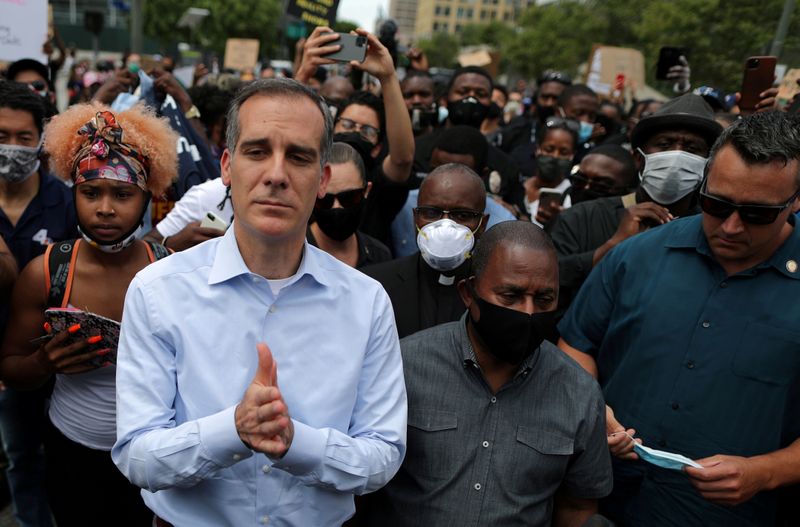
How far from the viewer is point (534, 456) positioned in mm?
2201

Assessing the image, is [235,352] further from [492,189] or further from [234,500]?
[492,189]

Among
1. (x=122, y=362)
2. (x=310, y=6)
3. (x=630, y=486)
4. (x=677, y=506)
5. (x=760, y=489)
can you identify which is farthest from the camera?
(x=310, y=6)

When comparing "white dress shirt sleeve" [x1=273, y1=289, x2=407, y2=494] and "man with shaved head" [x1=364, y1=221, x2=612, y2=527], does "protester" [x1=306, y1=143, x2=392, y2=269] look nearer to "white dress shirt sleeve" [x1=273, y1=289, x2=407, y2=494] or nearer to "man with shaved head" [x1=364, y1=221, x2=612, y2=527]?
"man with shaved head" [x1=364, y1=221, x2=612, y2=527]

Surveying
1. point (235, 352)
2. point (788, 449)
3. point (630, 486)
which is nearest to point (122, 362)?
point (235, 352)

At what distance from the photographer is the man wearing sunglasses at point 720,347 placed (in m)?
2.33

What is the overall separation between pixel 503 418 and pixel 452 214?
1.33 metres

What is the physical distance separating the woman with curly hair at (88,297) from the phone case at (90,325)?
0.04 feet

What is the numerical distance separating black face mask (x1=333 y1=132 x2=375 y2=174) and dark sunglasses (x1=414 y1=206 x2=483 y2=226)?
3.77 ft

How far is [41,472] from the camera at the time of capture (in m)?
3.49

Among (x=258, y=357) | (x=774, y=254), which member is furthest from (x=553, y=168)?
(x=258, y=357)

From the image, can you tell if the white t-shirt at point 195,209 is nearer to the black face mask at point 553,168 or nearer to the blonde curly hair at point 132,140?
the blonde curly hair at point 132,140

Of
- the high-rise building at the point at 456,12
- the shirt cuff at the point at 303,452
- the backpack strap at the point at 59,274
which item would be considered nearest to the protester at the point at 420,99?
the backpack strap at the point at 59,274

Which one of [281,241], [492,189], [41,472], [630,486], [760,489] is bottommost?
[41,472]

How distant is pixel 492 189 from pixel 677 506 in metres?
3.04
